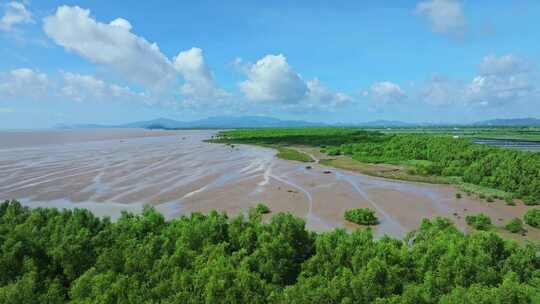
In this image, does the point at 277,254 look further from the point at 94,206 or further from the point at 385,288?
the point at 94,206

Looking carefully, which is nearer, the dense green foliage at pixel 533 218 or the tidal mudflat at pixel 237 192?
the dense green foliage at pixel 533 218

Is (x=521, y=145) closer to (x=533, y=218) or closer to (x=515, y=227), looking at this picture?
(x=533, y=218)

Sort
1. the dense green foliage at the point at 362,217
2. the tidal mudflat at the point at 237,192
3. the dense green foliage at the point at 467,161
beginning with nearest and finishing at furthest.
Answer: the dense green foliage at the point at 362,217 < the tidal mudflat at the point at 237,192 < the dense green foliage at the point at 467,161

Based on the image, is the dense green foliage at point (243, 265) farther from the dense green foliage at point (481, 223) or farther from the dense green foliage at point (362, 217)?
the dense green foliage at point (481, 223)

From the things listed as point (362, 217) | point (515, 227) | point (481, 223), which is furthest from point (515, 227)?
point (362, 217)

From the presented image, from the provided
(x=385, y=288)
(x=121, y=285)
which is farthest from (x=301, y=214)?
(x=121, y=285)

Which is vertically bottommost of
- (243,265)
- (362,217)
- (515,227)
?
(515,227)

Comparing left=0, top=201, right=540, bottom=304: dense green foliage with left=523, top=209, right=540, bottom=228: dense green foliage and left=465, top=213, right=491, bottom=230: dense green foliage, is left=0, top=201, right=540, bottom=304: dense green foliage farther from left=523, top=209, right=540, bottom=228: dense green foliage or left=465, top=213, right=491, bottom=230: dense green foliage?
left=523, top=209, right=540, bottom=228: dense green foliage

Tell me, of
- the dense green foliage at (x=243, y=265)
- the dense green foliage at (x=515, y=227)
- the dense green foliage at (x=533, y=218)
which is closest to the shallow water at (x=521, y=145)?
the dense green foliage at (x=533, y=218)
